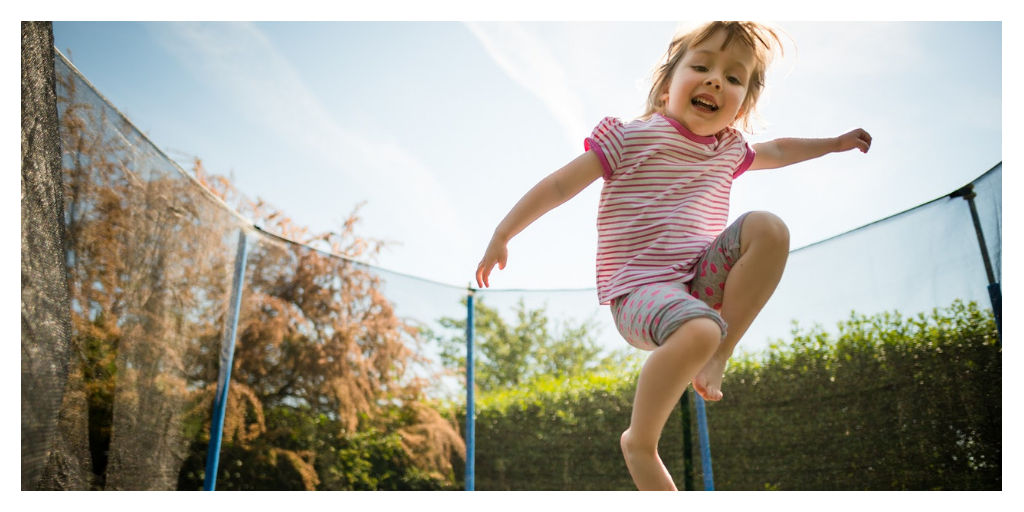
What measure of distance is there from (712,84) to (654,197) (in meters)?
0.21

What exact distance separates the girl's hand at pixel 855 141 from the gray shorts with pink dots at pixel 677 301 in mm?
448

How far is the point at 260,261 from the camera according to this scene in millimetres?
2857

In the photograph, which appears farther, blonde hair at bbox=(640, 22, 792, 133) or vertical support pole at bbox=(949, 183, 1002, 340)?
vertical support pole at bbox=(949, 183, 1002, 340)

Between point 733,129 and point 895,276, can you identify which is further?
point 895,276

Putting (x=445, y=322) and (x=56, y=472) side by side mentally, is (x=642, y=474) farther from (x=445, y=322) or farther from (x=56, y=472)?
(x=445, y=322)

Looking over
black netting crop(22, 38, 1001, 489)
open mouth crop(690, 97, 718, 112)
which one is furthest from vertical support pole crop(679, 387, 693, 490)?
open mouth crop(690, 97, 718, 112)

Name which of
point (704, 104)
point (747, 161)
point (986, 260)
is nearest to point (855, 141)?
point (747, 161)

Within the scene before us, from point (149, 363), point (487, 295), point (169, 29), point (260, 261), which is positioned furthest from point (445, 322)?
point (169, 29)

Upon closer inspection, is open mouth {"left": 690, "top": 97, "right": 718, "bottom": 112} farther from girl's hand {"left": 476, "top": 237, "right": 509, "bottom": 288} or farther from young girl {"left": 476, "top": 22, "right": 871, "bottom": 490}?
girl's hand {"left": 476, "top": 237, "right": 509, "bottom": 288}

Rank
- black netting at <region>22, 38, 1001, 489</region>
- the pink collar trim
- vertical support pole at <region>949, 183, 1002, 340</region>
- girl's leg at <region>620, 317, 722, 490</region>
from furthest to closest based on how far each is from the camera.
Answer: vertical support pole at <region>949, 183, 1002, 340</region>
black netting at <region>22, 38, 1001, 489</region>
the pink collar trim
girl's leg at <region>620, 317, 722, 490</region>

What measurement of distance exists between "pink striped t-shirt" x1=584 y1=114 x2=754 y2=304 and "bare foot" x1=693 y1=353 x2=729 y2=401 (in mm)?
139

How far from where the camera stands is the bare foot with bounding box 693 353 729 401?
1.00 m
